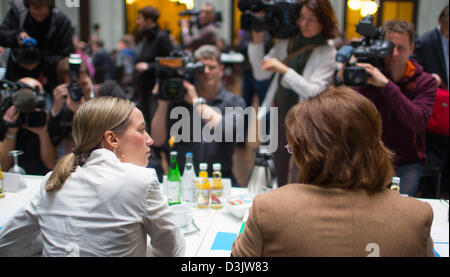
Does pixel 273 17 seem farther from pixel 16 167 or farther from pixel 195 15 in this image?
pixel 195 15

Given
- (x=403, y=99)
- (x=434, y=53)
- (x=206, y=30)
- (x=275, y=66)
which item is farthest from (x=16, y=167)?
(x=206, y=30)

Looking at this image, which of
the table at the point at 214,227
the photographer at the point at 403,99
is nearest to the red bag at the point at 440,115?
the photographer at the point at 403,99

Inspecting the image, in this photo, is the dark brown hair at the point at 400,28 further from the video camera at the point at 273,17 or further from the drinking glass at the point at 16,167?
the drinking glass at the point at 16,167

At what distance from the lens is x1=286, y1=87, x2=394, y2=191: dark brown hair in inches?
38.6

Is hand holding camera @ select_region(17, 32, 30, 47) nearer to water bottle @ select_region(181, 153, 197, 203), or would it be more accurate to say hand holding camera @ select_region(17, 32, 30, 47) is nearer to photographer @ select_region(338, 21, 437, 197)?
water bottle @ select_region(181, 153, 197, 203)

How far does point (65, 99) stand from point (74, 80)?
5.6 inches

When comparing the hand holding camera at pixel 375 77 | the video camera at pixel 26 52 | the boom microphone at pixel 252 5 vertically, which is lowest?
the hand holding camera at pixel 375 77

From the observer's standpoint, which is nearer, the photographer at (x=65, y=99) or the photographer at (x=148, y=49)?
the photographer at (x=65, y=99)

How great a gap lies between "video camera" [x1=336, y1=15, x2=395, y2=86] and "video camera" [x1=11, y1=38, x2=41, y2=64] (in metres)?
1.75

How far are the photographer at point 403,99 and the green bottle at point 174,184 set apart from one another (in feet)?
3.35

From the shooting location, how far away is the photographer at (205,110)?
2219mm

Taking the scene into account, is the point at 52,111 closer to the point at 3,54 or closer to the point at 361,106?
the point at 3,54
